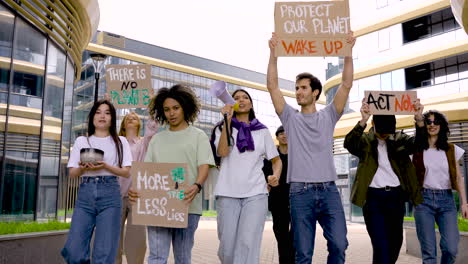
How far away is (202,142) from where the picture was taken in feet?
15.5

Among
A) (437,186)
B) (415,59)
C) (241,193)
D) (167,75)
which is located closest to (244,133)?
(241,193)

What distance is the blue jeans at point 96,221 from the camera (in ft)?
16.2

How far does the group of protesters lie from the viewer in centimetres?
469

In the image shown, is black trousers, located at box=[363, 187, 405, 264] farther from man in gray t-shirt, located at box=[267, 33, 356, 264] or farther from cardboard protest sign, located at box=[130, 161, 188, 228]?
cardboard protest sign, located at box=[130, 161, 188, 228]

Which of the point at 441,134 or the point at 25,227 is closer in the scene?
the point at 441,134

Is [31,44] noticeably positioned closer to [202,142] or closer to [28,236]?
[28,236]

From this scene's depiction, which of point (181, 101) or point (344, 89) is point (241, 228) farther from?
point (344, 89)

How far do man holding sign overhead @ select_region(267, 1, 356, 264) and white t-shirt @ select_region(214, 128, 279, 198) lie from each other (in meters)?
0.27

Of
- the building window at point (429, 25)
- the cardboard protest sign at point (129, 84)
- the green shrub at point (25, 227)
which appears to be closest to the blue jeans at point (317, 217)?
the cardboard protest sign at point (129, 84)

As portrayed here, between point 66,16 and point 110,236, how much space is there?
7.38m

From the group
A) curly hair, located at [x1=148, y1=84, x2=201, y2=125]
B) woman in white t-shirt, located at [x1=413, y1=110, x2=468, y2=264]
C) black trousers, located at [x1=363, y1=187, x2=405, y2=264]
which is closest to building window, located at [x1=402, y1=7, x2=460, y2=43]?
woman in white t-shirt, located at [x1=413, y1=110, x2=468, y2=264]

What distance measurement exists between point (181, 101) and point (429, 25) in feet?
83.4

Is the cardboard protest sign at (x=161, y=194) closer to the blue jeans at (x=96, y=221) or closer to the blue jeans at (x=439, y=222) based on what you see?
the blue jeans at (x=96, y=221)

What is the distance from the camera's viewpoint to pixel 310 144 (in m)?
4.93
